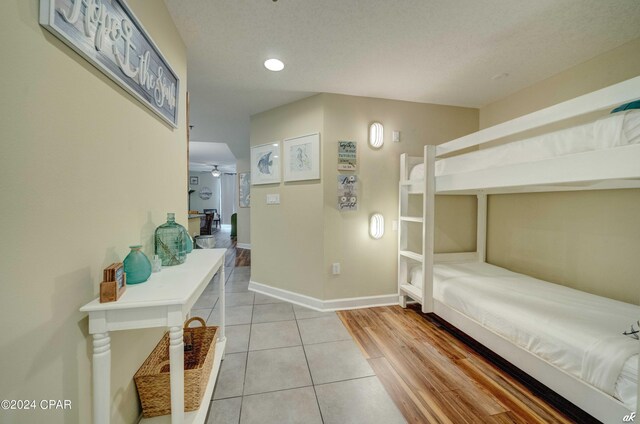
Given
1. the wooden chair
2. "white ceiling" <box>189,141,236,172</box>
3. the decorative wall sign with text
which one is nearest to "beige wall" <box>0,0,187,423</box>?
the decorative wall sign with text

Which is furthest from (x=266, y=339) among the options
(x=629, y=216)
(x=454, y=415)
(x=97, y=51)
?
(x=629, y=216)

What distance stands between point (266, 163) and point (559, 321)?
2.94m

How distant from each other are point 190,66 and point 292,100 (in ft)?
3.53

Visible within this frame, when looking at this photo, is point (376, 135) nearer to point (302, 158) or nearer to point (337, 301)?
point (302, 158)

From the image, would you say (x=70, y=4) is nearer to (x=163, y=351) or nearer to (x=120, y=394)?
(x=120, y=394)

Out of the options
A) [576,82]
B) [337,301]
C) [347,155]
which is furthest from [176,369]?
[576,82]

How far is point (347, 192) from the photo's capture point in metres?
2.64

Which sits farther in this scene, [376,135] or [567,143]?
[376,135]

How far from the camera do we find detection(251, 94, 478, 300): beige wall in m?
2.62

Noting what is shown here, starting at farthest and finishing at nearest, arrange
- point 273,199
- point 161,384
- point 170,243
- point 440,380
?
point 273,199 → point 440,380 → point 170,243 → point 161,384

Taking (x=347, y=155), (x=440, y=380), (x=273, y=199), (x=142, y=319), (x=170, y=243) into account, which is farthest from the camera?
(x=273, y=199)

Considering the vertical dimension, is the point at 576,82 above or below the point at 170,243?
above

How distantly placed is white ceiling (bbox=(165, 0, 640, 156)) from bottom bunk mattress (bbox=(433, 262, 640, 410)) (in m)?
1.88

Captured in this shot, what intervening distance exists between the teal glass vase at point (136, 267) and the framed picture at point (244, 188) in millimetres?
5267
